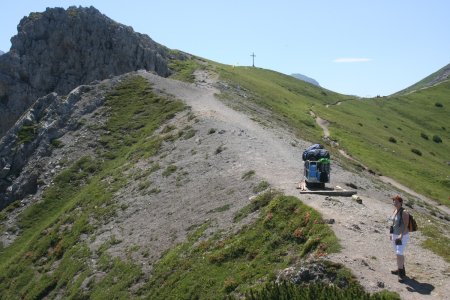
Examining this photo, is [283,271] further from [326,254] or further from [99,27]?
[99,27]

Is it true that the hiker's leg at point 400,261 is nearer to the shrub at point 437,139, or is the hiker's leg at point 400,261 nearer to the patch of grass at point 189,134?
the patch of grass at point 189,134

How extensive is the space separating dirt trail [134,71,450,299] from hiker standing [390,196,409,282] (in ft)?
1.45

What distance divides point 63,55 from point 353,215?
298 feet

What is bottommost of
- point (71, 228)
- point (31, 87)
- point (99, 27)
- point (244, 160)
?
point (71, 228)

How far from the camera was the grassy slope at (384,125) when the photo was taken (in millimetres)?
72375

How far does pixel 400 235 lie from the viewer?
20.4 meters

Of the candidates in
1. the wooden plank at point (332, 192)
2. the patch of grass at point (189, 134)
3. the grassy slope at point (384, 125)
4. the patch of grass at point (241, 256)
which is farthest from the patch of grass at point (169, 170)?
the grassy slope at point (384, 125)

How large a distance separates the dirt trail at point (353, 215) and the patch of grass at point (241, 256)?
115 cm

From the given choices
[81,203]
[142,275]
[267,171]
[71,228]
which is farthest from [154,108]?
[142,275]

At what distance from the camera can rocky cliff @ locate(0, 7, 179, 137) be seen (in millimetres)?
99688

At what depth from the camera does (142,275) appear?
98.5 feet

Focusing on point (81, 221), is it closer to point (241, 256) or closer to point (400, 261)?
point (241, 256)

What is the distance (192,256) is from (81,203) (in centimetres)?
2407

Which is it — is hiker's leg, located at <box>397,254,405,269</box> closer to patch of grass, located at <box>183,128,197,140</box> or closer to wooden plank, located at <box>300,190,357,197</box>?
wooden plank, located at <box>300,190,357,197</box>
